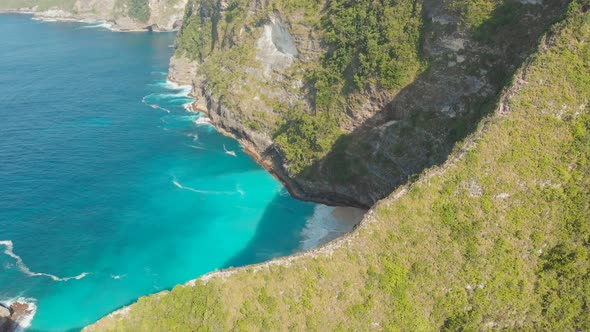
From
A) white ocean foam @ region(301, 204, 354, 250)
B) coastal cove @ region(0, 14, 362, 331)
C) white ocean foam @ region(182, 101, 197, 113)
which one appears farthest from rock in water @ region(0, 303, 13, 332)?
white ocean foam @ region(182, 101, 197, 113)

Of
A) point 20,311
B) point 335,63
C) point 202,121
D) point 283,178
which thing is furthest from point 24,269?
point 335,63

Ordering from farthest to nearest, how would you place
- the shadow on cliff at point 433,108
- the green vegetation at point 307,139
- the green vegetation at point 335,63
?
the green vegetation at point 307,139 → the green vegetation at point 335,63 → the shadow on cliff at point 433,108

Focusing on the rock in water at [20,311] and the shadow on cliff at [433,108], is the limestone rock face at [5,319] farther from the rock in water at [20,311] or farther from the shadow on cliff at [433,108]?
the shadow on cliff at [433,108]

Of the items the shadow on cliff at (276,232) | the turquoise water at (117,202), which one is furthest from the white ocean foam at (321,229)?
the turquoise water at (117,202)

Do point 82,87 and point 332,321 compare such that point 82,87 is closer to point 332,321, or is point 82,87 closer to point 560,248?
point 332,321

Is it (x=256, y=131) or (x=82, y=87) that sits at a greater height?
(x=256, y=131)

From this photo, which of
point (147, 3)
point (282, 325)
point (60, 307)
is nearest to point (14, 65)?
point (147, 3)

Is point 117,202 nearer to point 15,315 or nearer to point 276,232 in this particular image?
point 15,315
